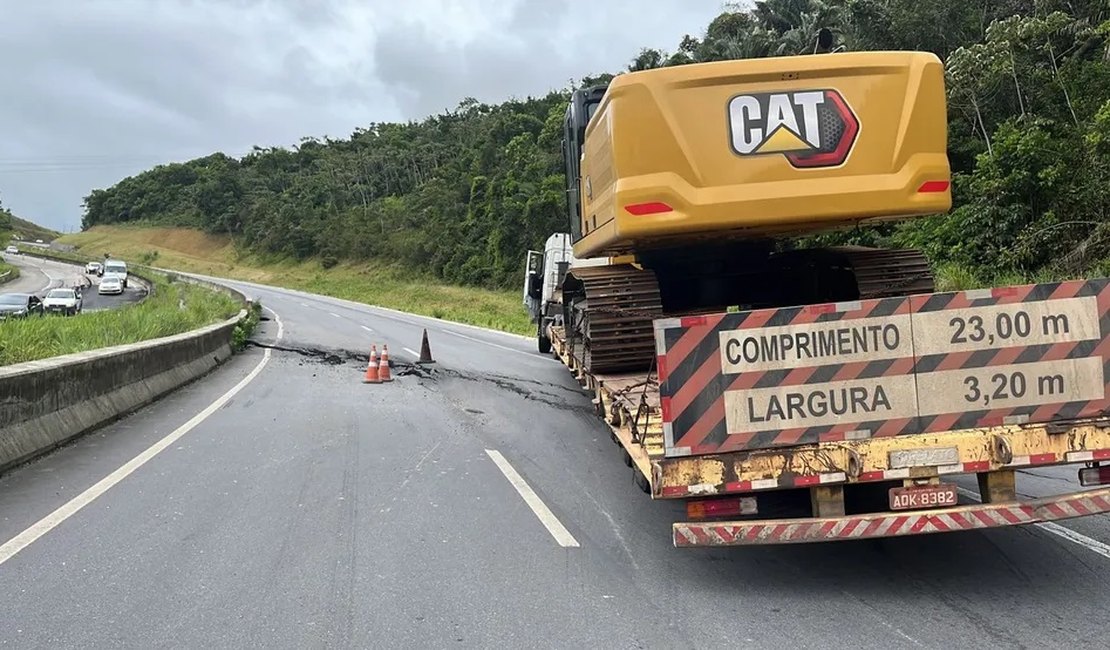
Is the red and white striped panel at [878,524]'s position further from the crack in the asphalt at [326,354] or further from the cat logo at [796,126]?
the crack in the asphalt at [326,354]

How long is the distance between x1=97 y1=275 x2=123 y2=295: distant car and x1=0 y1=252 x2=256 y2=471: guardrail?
4161 cm

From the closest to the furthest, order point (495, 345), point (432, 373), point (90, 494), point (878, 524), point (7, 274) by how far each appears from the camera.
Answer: point (878, 524) → point (90, 494) → point (432, 373) → point (495, 345) → point (7, 274)

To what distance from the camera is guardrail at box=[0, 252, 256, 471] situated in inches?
303

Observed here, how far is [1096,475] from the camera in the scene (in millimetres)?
4906

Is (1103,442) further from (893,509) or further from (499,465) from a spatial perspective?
(499,465)

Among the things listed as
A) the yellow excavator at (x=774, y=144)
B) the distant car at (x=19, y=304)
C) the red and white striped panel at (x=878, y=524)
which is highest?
the yellow excavator at (x=774, y=144)

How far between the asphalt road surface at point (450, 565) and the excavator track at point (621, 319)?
1.01 m

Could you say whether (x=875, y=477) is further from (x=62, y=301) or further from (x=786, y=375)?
(x=62, y=301)

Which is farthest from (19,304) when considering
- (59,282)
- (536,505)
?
(59,282)

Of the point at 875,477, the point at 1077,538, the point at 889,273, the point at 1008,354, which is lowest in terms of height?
the point at 1077,538

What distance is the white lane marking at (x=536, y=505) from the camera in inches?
225

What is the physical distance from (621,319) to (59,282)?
64695 mm

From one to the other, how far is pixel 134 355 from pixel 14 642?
316 inches

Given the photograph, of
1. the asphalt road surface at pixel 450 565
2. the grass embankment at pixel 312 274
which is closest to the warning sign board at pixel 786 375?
the asphalt road surface at pixel 450 565
